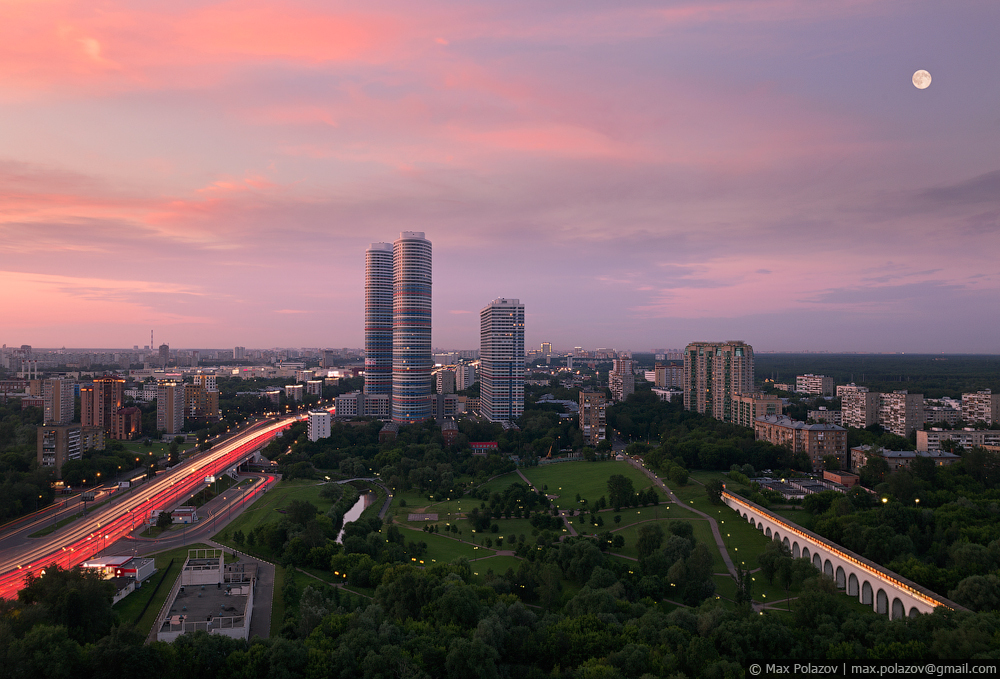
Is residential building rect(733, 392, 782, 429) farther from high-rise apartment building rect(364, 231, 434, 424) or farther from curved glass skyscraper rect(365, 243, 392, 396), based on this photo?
curved glass skyscraper rect(365, 243, 392, 396)

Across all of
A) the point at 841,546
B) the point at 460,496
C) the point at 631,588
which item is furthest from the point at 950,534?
the point at 460,496

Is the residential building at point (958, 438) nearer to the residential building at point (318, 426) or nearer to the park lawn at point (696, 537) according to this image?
the park lawn at point (696, 537)

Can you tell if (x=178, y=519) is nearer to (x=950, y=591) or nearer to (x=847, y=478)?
(x=950, y=591)

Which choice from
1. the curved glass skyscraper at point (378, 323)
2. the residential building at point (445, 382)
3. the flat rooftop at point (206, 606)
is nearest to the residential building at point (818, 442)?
the flat rooftop at point (206, 606)

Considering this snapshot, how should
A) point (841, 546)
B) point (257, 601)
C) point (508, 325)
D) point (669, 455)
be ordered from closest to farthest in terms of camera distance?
point (257, 601) < point (841, 546) < point (669, 455) < point (508, 325)

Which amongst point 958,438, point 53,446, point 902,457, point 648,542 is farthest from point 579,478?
point 53,446

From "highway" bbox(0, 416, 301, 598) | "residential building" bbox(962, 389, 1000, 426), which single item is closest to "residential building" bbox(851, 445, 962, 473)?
"residential building" bbox(962, 389, 1000, 426)
